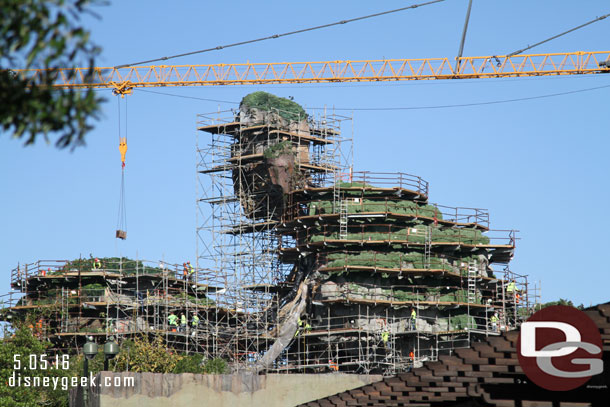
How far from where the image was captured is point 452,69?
335 feet

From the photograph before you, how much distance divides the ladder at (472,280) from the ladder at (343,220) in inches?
393

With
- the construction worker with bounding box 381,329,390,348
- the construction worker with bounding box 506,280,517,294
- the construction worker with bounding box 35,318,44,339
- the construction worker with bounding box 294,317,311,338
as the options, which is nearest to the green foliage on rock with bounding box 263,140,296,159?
the construction worker with bounding box 294,317,311,338

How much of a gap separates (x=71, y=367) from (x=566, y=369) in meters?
53.3

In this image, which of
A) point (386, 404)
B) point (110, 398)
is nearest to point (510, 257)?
point (110, 398)

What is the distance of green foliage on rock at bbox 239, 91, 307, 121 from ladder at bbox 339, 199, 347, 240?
491 inches

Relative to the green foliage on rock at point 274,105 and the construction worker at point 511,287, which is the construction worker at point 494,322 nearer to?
the construction worker at point 511,287

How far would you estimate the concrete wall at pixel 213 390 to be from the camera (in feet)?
140

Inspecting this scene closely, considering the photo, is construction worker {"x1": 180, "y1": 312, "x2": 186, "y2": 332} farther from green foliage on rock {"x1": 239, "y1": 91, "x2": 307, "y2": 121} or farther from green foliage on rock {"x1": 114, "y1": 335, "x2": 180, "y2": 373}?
green foliage on rock {"x1": 239, "y1": 91, "x2": 307, "y2": 121}

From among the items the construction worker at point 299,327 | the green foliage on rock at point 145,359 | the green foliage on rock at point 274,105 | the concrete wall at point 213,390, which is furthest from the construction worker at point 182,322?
the concrete wall at point 213,390

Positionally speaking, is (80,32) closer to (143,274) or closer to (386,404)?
(386,404)

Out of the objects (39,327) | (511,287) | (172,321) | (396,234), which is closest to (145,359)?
(172,321)

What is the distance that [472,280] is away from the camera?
3206 inches
